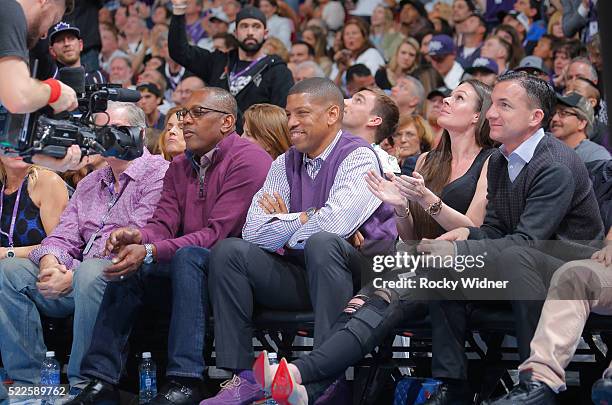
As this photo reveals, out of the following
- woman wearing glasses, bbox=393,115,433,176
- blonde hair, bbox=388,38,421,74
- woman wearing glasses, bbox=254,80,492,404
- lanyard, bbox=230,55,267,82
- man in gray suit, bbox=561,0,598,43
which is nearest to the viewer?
woman wearing glasses, bbox=254,80,492,404

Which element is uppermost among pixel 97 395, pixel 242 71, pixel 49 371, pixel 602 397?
pixel 242 71

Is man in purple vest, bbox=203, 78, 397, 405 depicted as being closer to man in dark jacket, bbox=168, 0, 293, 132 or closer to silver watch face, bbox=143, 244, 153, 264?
silver watch face, bbox=143, 244, 153, 264

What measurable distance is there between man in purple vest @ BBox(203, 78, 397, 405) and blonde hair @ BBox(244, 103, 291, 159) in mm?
815

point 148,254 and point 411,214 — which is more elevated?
point 411,214

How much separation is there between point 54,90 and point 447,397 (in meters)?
2.18

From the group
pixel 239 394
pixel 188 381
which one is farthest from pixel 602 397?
pixel 188 381

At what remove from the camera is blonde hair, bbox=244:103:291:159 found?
6188 mm

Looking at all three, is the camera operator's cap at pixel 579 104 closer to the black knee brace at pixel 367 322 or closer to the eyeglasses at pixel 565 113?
the eyeglasses at pixel 565 113

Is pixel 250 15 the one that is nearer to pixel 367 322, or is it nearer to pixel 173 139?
pixel 173 139

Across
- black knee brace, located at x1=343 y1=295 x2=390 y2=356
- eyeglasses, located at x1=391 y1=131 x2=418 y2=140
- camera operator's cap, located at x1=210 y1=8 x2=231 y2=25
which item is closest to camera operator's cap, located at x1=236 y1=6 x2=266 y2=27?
eyeglasses, located at x1=391 y1=131 x2=418 y2=140

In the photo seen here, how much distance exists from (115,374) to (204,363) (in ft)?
1.55

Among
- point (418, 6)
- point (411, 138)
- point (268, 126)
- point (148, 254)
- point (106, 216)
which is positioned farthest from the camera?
point (418, 6)

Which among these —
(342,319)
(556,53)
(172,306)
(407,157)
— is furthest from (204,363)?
(556,53)

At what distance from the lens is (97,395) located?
16.4 feet
